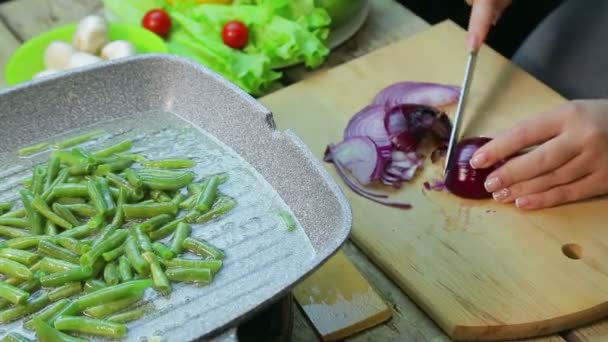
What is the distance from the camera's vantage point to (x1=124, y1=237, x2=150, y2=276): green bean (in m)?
0.99

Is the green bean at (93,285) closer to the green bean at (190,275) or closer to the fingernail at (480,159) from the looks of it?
the green bean at (190,275)

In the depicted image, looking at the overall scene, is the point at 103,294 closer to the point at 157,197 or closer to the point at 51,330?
the point at 51,330

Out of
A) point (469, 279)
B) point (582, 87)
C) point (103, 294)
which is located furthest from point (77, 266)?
point (582, 87)

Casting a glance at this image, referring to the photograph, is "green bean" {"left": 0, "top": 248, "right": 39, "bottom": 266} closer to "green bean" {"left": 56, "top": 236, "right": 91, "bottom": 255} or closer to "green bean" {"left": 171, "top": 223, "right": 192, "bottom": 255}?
"green bean" {"left": 56, "top": 236, "right": 91, "bottom": 255}

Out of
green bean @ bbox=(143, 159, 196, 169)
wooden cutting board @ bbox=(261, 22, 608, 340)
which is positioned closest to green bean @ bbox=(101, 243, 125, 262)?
green bean @ bbox=(143, 159, 196, 169)

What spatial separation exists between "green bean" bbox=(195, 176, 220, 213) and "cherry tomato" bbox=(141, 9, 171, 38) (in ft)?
2.59

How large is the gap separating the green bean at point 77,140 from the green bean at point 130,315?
418mm

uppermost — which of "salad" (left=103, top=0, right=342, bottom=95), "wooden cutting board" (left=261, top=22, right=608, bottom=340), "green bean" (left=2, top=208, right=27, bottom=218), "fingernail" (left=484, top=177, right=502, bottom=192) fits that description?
"green bean" (left=2, top=208, right=27, bottom=218)

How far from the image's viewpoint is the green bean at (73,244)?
3.35ft

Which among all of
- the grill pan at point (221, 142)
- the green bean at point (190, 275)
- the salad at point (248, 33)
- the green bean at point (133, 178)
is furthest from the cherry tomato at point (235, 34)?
the green bean at point (190, 275)

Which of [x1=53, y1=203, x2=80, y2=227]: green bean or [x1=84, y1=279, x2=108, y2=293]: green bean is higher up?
[x1=53, y1=203, x2=80, y2=227]: green bean

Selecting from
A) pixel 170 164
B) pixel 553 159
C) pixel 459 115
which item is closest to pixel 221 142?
pixel 170 164

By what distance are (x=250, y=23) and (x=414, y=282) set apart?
87 centimetres

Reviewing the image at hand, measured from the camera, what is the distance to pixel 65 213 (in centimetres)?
109
